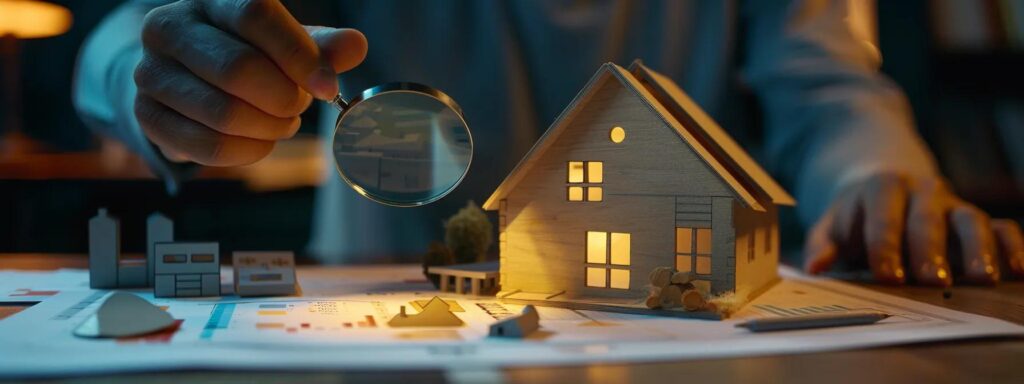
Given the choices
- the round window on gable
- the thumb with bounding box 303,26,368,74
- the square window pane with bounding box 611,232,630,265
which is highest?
the thumb with bounding box 303,26,368,74

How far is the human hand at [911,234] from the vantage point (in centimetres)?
175

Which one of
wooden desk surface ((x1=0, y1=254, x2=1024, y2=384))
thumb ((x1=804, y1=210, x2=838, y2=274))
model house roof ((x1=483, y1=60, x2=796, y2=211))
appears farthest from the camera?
thumb ((x1=804, y1=210, x2=838, y2=274))

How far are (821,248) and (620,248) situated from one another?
2.17 feet

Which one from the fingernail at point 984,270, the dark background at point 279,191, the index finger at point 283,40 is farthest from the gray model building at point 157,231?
the dark background at point 279,191

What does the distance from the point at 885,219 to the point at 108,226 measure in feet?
5.19

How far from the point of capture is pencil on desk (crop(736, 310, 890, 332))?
1187 millimetres

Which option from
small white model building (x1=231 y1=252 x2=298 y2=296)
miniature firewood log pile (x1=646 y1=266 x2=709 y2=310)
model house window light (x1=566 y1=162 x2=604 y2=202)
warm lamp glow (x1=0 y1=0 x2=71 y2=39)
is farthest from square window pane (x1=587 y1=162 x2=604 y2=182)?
warm lamp glow (x1=0 y1=0 x2=71 y2=39)

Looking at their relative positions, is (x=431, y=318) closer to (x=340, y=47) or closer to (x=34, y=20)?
(x=340, y=47)

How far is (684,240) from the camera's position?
1.45 metres

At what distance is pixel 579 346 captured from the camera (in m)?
1.06

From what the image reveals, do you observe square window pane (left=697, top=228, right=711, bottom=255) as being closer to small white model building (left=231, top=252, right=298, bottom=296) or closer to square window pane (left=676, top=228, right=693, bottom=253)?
square window pane (left=676, top=228, right=693, bottom=253)

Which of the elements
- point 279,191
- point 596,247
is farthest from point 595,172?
point 279,191

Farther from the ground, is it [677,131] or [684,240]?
[677,131]

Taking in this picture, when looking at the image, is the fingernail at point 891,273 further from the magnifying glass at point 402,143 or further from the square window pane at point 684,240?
the magnifying glass at point 402,143
